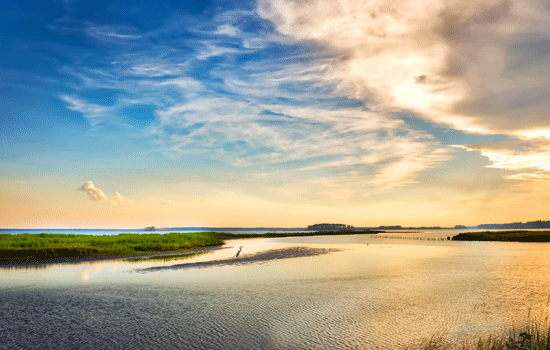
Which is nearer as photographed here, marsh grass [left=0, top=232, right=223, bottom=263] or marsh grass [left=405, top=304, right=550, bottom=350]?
marsh grass [left=405, top=304, right=550, bottom=350]

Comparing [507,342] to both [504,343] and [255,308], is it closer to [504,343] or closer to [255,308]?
[504,343]

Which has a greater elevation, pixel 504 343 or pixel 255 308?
pixel 504 343

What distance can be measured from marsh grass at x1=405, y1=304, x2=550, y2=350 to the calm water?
1.57ft

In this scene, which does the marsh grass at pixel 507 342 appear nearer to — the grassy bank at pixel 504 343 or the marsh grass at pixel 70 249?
the grassy bank at pixel 504 343

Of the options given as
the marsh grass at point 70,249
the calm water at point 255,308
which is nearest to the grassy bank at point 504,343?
the calm water at point 255,308

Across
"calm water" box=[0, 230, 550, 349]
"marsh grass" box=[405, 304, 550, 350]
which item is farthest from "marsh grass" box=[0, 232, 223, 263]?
"marsh grass" box=[405, 304, 550, 350]

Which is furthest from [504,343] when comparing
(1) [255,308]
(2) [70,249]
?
(2) [70,249]

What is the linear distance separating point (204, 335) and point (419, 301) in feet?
37.1

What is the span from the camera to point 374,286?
2144 cm

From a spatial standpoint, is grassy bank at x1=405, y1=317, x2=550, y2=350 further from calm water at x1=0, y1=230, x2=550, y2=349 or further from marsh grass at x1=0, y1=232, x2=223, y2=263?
marsh grass at x1=0, y1=232, x2=223, y2=263

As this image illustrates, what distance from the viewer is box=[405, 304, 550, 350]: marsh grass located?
978 cm

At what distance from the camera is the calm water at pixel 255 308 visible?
38.3 feet

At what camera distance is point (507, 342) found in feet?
34.9

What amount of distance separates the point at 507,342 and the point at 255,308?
9.72 m
